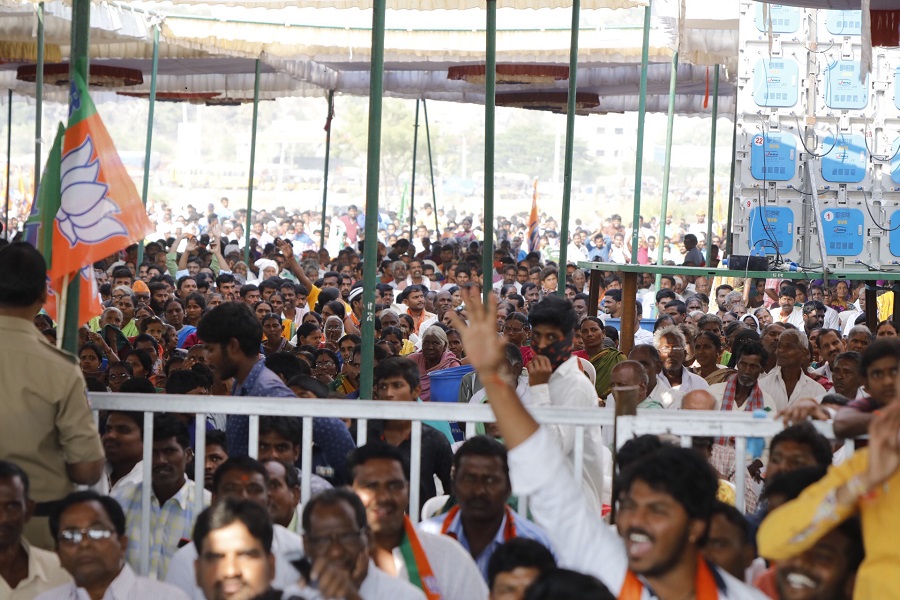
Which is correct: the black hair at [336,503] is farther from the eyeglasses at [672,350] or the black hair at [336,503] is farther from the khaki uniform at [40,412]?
the eyeglasses at [672,350]

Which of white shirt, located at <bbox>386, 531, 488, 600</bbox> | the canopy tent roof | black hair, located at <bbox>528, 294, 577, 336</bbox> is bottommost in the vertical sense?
white shirt, located at <bbox>386, 531, 488, 600</bbox>

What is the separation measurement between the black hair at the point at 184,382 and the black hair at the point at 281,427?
1767mm

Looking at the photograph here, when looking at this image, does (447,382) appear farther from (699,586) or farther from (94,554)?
(699,586)

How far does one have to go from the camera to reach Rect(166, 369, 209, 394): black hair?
6.40m

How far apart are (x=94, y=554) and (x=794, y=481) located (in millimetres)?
1988

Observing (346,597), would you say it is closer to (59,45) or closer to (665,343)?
(665,343)

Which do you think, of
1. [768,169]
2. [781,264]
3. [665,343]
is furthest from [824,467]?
[768,169]

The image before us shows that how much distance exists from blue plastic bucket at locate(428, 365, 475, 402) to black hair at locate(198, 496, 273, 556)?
14.1ft

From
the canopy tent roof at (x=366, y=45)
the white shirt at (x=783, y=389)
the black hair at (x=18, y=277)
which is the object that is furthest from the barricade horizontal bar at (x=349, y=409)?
the canopy tent roof at (x=366, y=45)

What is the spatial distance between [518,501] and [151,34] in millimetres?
10973

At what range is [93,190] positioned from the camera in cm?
546

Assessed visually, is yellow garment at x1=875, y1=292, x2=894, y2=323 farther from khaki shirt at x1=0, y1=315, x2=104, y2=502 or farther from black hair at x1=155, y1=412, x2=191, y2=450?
khaki shirt at x1=0, y1=315, x2=104, y2=502

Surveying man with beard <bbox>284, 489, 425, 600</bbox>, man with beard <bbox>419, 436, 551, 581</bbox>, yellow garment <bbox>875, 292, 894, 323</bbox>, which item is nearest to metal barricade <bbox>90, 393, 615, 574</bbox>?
man with beard <bbox>419, 436, 551, 581</bbox>

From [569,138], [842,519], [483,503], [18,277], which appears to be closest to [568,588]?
[842,519]
